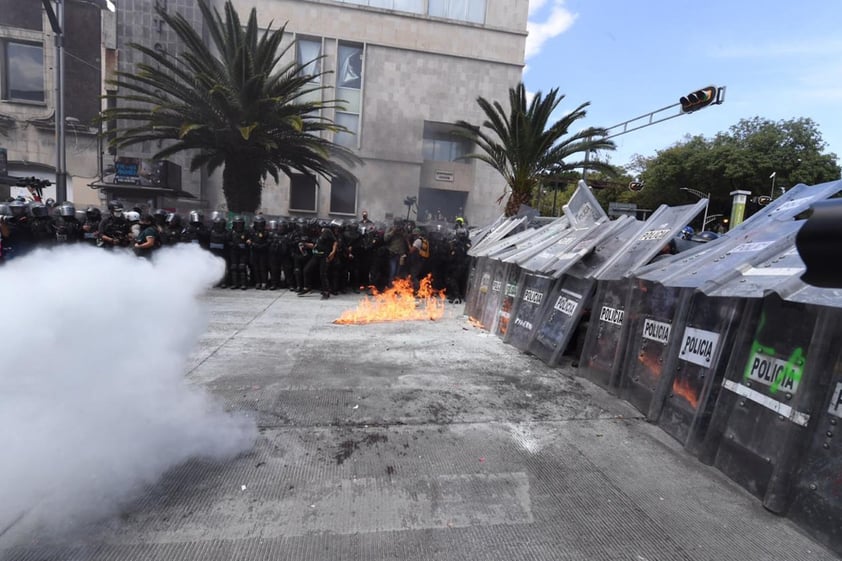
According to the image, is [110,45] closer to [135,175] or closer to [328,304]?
[135,175]

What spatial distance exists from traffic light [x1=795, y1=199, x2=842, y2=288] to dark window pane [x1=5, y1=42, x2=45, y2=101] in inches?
1300

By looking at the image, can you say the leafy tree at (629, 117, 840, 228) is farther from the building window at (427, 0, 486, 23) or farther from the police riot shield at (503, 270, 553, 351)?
the police riot shield at (503, 270, 553, 351)

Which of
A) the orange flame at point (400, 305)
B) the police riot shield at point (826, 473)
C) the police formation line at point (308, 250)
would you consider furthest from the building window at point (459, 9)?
the police riot shield at point (826, 473)

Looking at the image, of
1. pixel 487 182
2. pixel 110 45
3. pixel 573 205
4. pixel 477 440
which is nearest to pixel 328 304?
pixel 573 205

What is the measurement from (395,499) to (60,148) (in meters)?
18.1

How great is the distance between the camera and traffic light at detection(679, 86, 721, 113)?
12805 millimetres

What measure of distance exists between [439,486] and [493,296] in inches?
197

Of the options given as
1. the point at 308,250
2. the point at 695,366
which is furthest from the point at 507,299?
the point at 308,250

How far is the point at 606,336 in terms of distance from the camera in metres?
4.81

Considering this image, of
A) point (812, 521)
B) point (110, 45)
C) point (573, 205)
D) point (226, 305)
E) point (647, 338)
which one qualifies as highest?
point (110, 45)

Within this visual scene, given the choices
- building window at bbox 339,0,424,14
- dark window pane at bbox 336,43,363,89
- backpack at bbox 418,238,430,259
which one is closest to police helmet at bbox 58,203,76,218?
backpack at bbox 418,238,430,259

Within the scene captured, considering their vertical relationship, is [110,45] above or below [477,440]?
above

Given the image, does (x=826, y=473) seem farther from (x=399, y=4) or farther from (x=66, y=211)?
(x=399, y=4)

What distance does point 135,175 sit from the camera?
19.5m
